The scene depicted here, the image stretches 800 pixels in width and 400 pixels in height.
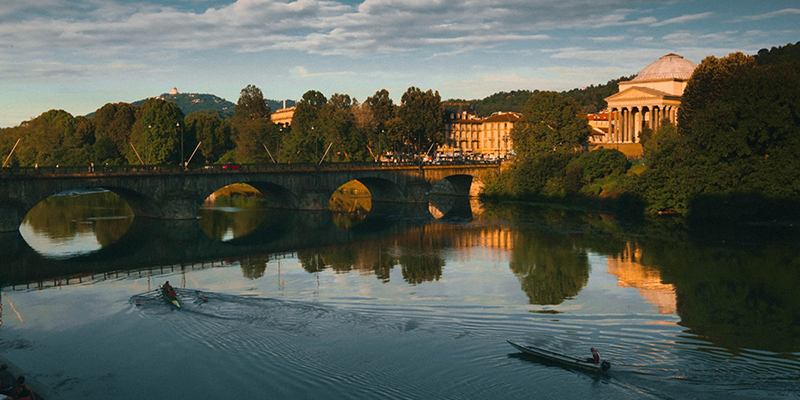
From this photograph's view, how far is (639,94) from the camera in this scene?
5960 inches

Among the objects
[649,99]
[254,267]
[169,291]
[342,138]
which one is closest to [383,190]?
[342,138]

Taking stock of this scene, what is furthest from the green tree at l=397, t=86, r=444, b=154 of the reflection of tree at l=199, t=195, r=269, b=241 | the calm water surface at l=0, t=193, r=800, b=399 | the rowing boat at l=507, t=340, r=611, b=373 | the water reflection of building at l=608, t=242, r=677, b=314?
the rowing boat at l=507, t=340, r=611, b=373

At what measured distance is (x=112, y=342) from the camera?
33.8 metres

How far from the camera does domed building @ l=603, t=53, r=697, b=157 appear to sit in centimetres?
14875

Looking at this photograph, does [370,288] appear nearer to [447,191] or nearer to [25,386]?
[25,386]

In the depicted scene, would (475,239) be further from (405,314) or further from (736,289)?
(405,314)

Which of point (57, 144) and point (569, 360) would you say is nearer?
point (569, 360)

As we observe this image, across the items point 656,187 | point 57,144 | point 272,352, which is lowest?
point 272,352

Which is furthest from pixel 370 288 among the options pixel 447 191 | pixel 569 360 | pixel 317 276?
pixel 447 191

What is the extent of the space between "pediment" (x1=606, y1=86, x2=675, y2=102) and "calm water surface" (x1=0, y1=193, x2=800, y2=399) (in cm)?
8247

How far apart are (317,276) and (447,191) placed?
86721 mm

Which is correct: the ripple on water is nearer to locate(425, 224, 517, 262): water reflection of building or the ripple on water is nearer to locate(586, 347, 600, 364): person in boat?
locate(586, 347, 600, 364): person in boat

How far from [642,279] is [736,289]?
6.00 metres

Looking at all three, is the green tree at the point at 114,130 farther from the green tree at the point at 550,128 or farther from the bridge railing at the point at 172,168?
the green tree at the point at 550,128
